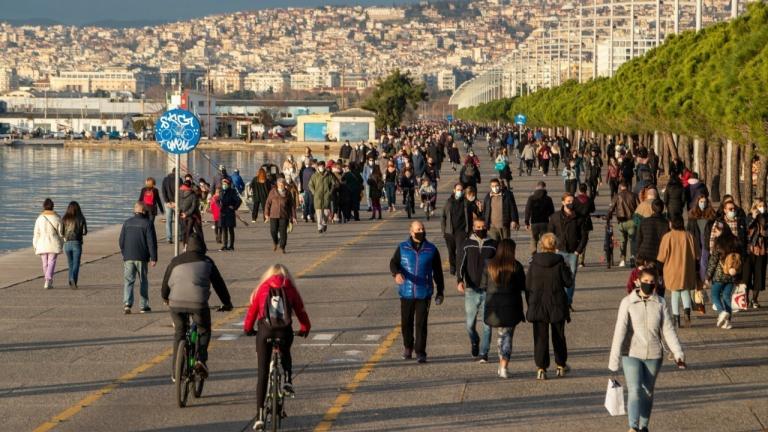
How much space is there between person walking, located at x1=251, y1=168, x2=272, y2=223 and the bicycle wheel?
22.9 meters

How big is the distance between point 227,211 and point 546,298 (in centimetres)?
1653

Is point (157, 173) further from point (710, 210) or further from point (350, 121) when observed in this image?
point (710, 210)

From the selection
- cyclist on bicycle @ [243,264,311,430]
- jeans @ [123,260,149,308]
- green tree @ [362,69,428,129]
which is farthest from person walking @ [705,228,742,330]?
green tree @ [362,69,428,129]

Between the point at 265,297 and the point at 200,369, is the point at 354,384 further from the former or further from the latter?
the point at 265,297

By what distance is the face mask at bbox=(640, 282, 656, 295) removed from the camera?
1232 centimetres

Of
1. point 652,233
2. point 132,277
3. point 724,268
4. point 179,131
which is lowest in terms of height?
point 132,277

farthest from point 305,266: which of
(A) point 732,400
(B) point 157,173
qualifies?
(B) point 157,173

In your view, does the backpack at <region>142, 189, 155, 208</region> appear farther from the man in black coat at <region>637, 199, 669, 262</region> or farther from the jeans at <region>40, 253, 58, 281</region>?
the man in black coat at <region>637, 199, 669, 262</region>

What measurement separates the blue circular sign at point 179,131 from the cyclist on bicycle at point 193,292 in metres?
7.43

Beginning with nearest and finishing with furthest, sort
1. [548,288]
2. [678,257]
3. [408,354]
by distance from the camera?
[548,288] < [408,354] < [678,257]

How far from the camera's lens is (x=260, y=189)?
38.0 m

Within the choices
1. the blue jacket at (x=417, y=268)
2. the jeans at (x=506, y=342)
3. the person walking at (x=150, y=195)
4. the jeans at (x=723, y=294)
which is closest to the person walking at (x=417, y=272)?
the blue jacket at (x=417, y=268)

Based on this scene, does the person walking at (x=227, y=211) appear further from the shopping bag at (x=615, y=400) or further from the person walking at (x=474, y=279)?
the shopping bag at (x=615, y=400)

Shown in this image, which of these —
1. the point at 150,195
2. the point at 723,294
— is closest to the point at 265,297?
the point at 723,294
